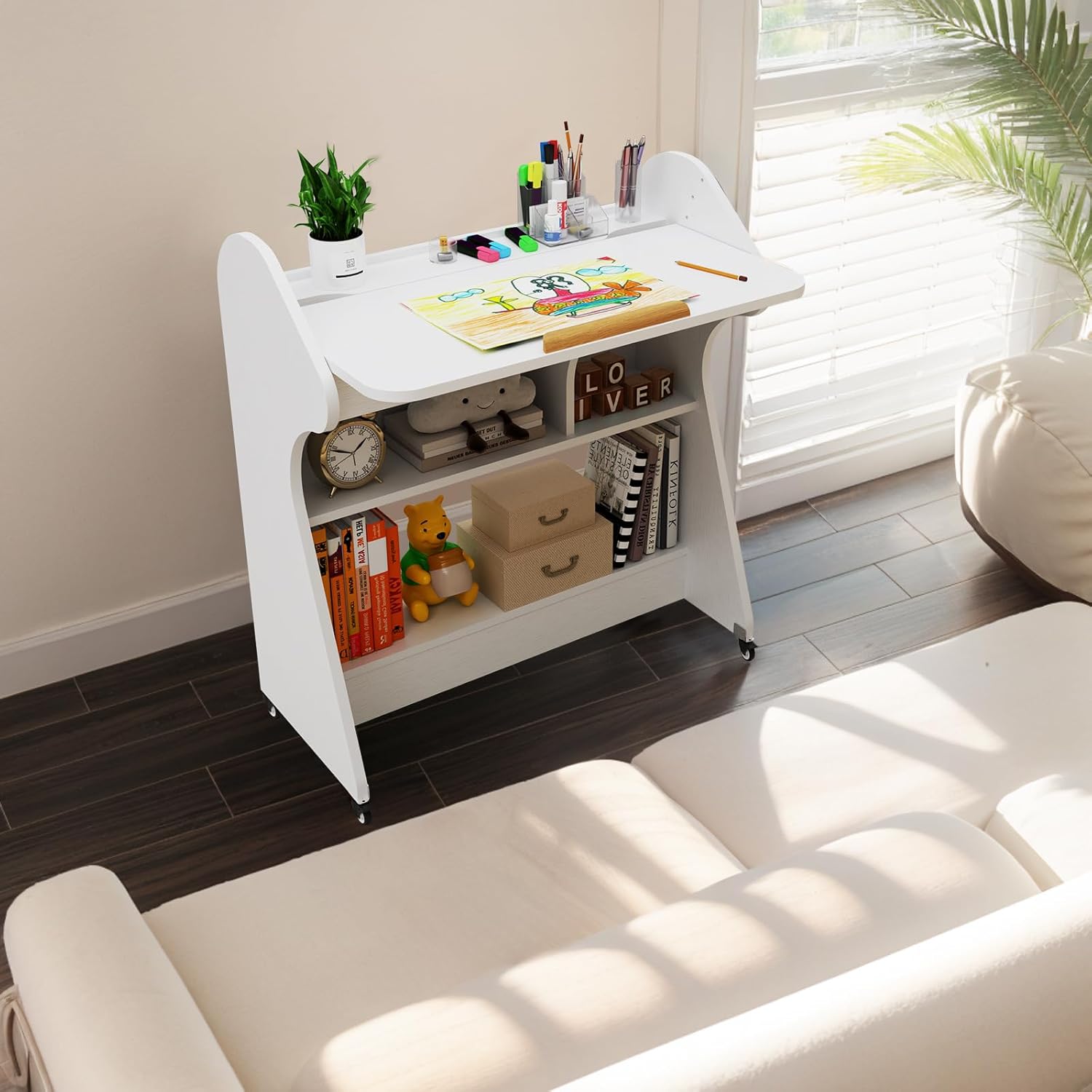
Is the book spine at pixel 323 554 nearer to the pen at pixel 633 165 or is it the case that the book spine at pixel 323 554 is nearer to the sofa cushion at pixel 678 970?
the pen at pixel 633 165

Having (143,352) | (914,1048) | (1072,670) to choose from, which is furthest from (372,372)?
(914,1048)

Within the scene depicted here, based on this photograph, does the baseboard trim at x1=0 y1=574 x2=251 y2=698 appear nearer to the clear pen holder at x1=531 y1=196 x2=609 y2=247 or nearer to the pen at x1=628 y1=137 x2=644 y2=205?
the clear pen holder at x1=531 y1=196 x2=609 y2=247

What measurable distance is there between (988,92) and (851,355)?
0.69m

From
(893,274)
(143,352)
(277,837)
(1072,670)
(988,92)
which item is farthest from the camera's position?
(893,274)

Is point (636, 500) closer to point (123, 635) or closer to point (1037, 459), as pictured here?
point (1037, 459)

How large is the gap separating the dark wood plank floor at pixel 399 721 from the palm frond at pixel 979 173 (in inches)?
29.3

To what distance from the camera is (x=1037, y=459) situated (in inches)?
102

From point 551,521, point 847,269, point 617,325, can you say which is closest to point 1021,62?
point 847,269

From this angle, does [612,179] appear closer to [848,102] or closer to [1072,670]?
[848,102]

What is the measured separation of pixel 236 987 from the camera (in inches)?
56.9

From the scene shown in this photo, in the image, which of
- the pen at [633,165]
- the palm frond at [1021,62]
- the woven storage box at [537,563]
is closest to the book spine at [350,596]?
the woven storage box at [537,563]

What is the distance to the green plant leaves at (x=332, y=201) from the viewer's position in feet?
7.22

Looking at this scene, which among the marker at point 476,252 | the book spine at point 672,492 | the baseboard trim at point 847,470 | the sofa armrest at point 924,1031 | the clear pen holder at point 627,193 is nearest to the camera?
the sofa armrest at point 924,1031

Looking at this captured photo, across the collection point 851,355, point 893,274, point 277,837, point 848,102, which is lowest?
point 277,837
